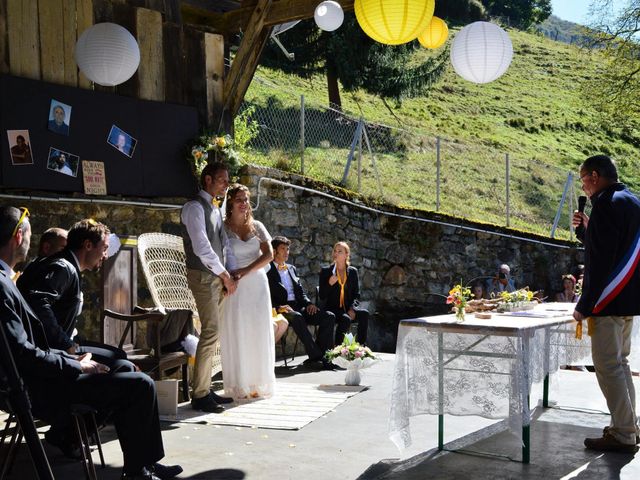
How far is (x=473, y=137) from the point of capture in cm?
2847

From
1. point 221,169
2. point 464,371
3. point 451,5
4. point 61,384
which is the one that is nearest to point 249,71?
point 221,169

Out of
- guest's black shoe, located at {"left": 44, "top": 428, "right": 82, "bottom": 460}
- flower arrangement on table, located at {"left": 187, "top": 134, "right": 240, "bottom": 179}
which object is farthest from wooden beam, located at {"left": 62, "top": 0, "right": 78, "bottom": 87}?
guest's black shoe, located at {"left": 44, "top": 428, "right": 82, "bottom": 460}

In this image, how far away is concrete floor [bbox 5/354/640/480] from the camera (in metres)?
4.24

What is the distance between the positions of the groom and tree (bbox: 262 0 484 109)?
1312 centimetres

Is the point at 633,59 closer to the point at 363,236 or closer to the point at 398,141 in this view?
the point at 398,141

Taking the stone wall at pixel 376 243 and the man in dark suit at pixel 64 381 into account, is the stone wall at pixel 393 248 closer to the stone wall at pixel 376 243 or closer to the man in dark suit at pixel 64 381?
the stone wall at pixel 376 243

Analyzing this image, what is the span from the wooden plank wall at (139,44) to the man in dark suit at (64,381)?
389cm

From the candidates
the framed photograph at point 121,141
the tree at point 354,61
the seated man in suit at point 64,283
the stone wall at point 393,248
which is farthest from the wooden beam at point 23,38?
the tree at point 354,61

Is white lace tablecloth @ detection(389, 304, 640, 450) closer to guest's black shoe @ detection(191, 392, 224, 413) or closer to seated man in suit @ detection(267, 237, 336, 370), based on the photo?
guest's black shoe @ detection(191, 392, 224, 413)

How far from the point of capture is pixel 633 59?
2402 centimetres

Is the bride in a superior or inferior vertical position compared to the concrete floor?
superior

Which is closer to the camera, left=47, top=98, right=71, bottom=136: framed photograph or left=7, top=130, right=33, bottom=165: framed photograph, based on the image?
left=7, top=130, right=33, bottom=165: framed photograph

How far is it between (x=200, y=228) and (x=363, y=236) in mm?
5664

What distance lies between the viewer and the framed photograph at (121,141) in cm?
777
